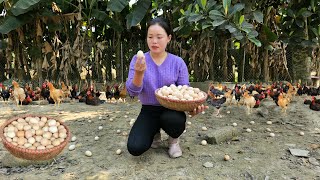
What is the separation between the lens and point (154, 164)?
2.62 m

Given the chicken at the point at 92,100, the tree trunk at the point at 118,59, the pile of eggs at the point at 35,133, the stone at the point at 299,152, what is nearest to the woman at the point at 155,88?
the pile of eggs at the point at 35,133

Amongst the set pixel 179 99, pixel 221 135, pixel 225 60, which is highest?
pixel 225 60

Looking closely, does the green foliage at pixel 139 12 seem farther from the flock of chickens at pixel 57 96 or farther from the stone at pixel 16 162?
the stone at pixel 16 162

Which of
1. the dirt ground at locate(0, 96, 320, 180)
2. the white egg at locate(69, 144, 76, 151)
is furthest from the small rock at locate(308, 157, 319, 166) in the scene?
the white egg at locate(69, 144, 76, 151)

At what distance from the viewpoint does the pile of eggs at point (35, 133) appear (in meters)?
1.93

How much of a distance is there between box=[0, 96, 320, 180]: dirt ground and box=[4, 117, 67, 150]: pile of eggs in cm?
54

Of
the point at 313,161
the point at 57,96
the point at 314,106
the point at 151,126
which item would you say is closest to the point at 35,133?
the point at 151,126

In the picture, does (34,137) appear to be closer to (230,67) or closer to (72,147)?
(72,147)

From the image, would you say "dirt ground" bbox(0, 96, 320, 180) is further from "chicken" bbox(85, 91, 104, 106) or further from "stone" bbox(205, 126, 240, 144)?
"chicken" bbox(85, 91, 104, 106)

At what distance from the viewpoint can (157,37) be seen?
248cm

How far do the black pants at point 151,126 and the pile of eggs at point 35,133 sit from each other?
2.14 feet

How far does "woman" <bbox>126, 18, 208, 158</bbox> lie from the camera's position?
2492 millimetres

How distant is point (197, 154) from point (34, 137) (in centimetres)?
144

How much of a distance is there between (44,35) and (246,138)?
20.0 ft
